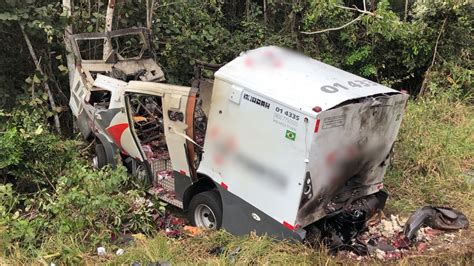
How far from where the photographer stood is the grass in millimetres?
4344

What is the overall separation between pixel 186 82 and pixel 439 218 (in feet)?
19.0

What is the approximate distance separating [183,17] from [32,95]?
3.80 m

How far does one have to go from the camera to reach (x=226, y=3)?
40.0 feet

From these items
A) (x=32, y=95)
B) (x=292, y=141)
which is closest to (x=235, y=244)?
(x=292, y=141)

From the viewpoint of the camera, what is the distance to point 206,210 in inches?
215

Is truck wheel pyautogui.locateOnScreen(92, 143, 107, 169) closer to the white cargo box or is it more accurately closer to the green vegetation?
the green vegetation

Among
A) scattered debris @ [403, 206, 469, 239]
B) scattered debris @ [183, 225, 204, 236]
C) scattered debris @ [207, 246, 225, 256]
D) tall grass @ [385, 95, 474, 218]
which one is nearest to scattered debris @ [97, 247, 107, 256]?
scattered debris @ [183, 225, 204, 236]

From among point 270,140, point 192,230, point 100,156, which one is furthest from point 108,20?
point 270,140

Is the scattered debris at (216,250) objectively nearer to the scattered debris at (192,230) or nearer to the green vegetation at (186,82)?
the green vegetation at (186,82)

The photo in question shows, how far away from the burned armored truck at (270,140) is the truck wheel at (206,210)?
13 mm

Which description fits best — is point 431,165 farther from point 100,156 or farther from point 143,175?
point 100,156

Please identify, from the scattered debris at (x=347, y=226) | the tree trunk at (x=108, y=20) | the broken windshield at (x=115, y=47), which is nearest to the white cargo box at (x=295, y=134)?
the scattered debris at (x=347, y=226)

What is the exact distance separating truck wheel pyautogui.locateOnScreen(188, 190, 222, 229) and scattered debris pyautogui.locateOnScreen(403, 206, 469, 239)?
2287 millimetres

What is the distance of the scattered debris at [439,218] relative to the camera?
A: 5.42 metres
